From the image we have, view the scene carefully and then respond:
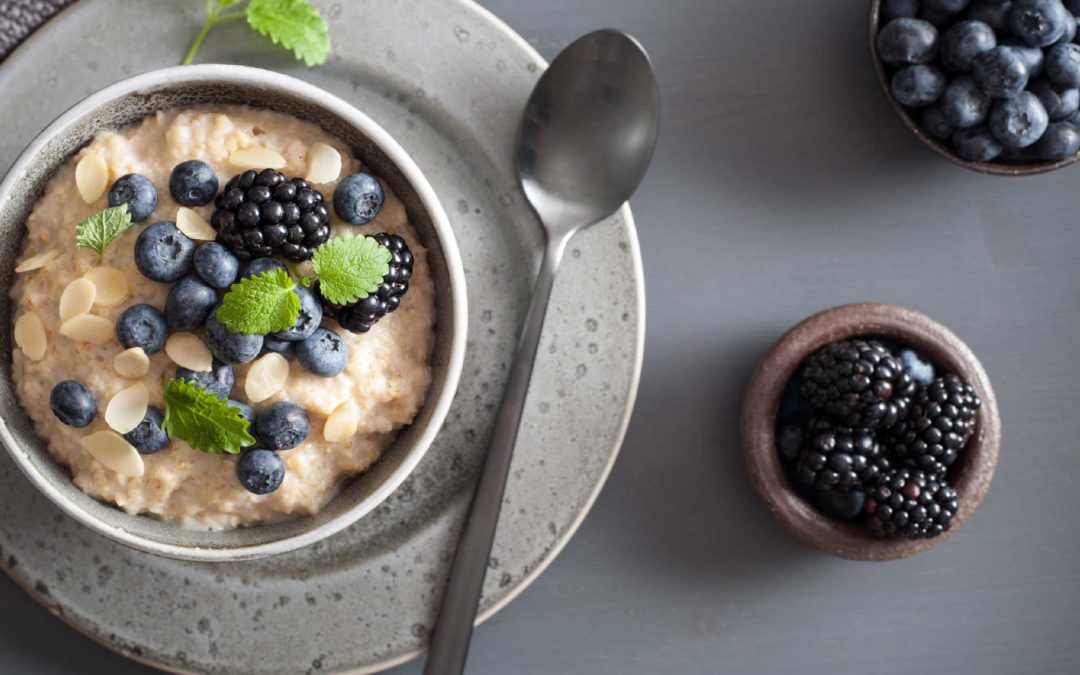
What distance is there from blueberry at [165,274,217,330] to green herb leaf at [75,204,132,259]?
0.47 ft

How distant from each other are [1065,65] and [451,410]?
1601 mm

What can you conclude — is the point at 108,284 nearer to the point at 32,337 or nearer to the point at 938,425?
the point at 32,337

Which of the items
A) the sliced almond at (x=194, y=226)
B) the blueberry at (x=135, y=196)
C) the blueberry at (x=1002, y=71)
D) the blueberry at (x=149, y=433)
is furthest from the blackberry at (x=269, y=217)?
the blueberry at (x=1002, y=71)

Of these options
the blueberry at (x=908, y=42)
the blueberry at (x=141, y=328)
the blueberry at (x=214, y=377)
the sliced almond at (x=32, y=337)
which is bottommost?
the blueberry at (x=908, y=42)

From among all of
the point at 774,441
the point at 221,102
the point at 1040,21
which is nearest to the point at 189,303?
the point at 221,102

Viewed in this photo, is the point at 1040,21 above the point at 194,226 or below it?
below

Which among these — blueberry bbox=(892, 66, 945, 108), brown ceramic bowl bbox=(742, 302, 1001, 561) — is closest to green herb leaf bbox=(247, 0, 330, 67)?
brown ceramic bowl bbox=(742, 302, 1001, 561)

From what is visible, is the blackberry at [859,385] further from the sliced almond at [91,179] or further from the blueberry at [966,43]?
the sliced almond at [91,179]

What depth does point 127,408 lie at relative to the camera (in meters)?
1.74

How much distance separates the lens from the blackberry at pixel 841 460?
6.95 feet

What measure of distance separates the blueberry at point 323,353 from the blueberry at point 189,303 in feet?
0.57

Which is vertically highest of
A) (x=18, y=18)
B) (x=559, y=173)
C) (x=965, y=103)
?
(x=18, y=18)

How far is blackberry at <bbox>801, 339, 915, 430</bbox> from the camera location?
6.92ft

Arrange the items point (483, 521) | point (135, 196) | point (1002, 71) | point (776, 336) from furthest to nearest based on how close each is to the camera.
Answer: point (776, 336), point (1002, 71), point (483, 521), point (135, 196)
